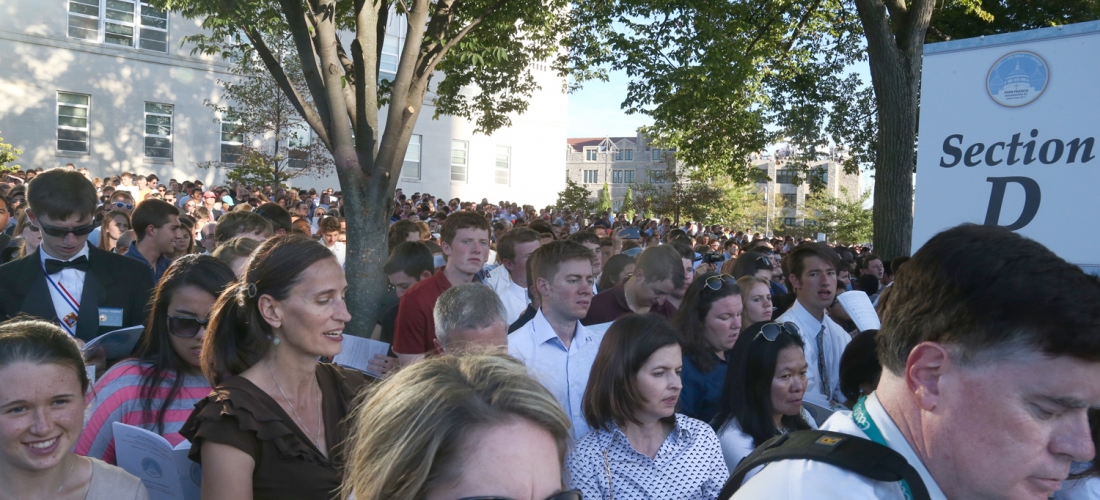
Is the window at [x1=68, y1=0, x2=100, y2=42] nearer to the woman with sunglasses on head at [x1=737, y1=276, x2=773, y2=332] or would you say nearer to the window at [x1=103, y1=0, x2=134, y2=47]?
the window at [x1=103, y1=0, x2=134, y2=47]

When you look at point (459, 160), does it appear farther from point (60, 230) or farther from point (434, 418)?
point (434, 418)

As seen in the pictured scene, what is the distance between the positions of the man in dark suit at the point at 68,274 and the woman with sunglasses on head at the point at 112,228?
3.29 meters

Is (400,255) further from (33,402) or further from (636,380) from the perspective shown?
(33,402)

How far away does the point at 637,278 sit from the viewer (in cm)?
604

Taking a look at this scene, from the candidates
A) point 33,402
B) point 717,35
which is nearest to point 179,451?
point 33,402

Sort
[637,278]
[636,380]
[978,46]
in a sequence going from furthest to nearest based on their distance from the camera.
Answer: [637,278] → [978,46] → [636,380]

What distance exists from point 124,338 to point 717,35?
10.1m

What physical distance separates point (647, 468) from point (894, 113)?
8.85 meters

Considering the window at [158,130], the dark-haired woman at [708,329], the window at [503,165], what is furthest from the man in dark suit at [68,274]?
the window at [503,165]

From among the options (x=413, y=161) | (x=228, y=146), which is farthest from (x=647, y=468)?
(x=413, y=161)

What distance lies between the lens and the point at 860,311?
202 inches

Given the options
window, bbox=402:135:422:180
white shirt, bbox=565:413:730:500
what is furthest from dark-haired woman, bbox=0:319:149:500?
window, bbox=402:135:422:180

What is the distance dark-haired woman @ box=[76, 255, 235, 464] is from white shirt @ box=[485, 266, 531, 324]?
9.93 ft

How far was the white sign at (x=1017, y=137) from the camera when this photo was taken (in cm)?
441
